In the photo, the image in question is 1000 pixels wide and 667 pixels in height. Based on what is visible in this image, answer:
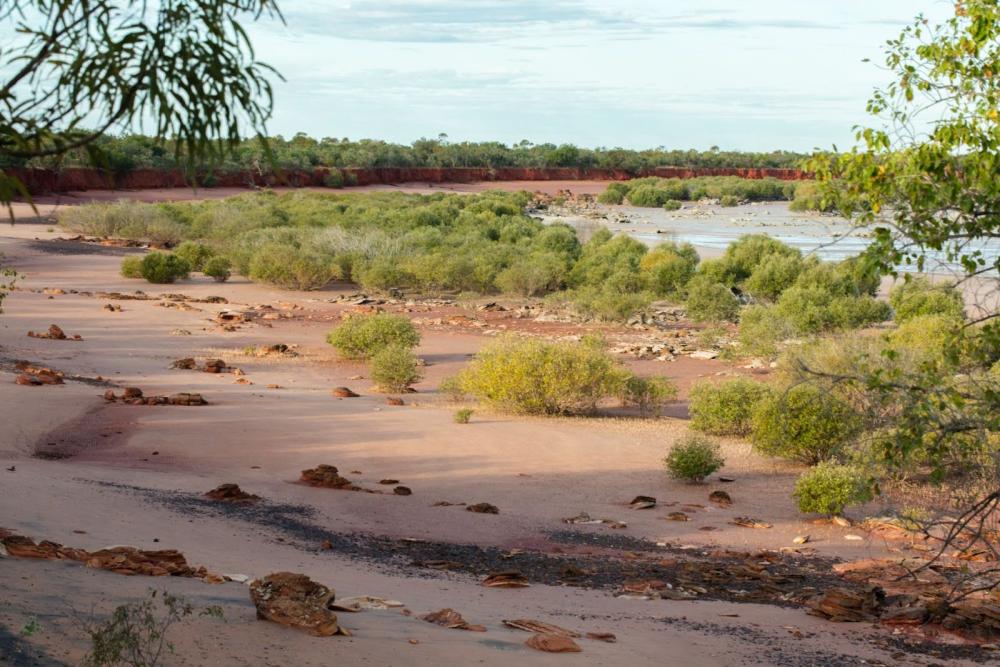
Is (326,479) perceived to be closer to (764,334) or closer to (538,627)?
(538,627)

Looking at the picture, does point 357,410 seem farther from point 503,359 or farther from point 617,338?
point 617,338

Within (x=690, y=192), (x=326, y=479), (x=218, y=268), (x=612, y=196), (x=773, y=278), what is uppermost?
(x=690, y=192)

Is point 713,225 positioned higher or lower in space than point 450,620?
higher

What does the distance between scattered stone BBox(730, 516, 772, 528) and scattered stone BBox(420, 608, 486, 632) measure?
18.5 ft

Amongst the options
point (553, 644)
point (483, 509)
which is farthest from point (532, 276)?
point (553, 644)

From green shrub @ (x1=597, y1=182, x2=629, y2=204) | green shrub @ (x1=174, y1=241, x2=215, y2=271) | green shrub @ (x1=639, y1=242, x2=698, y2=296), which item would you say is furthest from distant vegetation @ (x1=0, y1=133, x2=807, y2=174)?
green shrub @ (x1=639, y1=242, x2=698, y2=296)

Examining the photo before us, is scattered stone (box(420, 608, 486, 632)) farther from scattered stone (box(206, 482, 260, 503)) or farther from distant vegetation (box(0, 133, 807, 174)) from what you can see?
distant vegetation (box(0, 133, 807, 174))

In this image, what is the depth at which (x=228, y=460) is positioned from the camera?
50.1 feet

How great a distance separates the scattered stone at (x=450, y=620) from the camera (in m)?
8.13

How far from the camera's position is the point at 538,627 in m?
8.28

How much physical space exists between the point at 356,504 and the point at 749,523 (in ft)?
14.3

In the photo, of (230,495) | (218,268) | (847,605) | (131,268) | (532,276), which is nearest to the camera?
(847,605)

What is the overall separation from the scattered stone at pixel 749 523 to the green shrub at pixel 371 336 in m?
11.9

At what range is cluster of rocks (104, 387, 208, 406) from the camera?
18.4 metres
